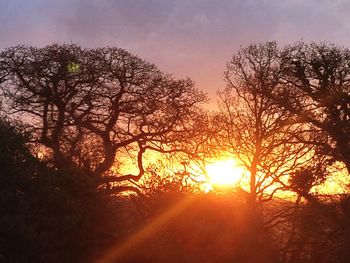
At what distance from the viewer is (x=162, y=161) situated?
99.3 feet

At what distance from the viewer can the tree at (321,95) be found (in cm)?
2788

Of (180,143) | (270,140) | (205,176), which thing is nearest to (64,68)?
(180,143)

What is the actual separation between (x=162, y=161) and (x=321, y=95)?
9.74 metres

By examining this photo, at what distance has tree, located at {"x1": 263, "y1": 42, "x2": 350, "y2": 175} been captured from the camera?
91.5 ft

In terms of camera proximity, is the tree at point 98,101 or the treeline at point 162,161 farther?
the tree at point 98,101

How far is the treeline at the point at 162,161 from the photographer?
18.0 meters

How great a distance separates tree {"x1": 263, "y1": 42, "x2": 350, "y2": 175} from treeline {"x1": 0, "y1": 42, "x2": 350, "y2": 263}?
8 cm

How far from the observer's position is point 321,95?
31.4m

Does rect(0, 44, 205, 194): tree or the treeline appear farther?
rect(0, 44, 205, 194): tree

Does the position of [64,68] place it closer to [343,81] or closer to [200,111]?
[200,111]

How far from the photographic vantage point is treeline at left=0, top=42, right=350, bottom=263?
18.0 meters

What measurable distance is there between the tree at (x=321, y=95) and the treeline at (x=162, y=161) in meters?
0.08

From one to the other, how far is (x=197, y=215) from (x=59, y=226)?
6.25 m

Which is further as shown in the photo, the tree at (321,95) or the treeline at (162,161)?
the tree at (321,95)
